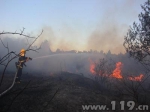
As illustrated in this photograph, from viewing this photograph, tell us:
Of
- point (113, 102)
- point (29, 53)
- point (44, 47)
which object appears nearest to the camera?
point (113, 102)

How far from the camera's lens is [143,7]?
35.3ft

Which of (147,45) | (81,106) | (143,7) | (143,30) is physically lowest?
(81,106)

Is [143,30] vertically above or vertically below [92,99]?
above

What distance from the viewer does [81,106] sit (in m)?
11.0

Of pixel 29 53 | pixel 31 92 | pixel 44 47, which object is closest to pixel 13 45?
pixel 29 53


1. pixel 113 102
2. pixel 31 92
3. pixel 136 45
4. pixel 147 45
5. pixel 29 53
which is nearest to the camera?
pixel 147 45

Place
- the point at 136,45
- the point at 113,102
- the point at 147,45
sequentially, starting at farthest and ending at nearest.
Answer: the point at 113,102 < the point at 136,45 < the point at 147,45

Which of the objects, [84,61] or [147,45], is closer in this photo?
[147,45]

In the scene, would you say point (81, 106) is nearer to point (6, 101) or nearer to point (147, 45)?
point (6, 101)

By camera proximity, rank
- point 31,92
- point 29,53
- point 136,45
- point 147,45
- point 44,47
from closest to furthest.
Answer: point 147,45, point 136,45, point 31,92, point 29,53, point 44,47

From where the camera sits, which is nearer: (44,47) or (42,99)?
(42,99)

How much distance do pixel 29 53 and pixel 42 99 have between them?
116 feet

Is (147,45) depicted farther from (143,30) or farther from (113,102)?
(113,102)

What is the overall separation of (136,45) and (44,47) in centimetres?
4818
